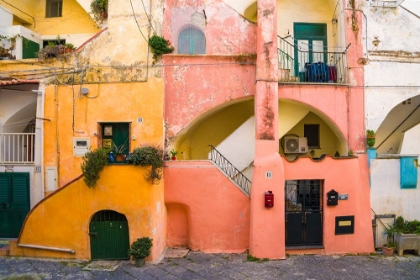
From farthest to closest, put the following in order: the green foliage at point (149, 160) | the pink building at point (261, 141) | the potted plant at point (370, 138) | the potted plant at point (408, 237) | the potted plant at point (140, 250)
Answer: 1. the potted plant at point (370, 138)
2. the pink building at point (261, 141)
3. the potted plant at point (408, 237)
4. the green foliage at point (149, 160)
5. the potted plant at point (140, 250)

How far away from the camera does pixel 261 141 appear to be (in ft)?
36.4

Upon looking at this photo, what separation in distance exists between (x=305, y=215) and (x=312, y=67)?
547 centimetres

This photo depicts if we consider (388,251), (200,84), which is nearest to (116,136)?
(200,84)

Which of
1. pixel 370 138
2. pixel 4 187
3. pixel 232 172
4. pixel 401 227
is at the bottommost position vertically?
pixel 401 227

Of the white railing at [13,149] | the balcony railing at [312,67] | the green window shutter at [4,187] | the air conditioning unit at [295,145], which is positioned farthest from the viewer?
the air conditioning unit at [295,145]

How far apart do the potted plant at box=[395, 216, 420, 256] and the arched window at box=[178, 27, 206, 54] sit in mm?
9392

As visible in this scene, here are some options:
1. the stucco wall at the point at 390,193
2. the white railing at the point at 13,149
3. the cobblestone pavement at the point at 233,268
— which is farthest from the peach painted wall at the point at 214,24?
the cobblestone pavement at the point at 233,268

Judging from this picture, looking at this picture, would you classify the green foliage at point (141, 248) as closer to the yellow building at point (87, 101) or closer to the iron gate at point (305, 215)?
the yellow building at point (87, 101)

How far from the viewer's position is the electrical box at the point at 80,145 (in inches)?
476

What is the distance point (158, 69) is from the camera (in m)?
12.1

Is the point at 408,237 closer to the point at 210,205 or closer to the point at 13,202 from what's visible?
the point at 210,205

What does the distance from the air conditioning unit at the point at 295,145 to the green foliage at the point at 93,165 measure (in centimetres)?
722

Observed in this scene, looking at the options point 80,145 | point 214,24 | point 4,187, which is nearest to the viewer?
point 80,145

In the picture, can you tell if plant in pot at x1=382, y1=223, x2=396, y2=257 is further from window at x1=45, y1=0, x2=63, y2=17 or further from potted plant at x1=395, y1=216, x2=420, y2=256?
window at x1=45, y1=0, x2=63, y2=17
